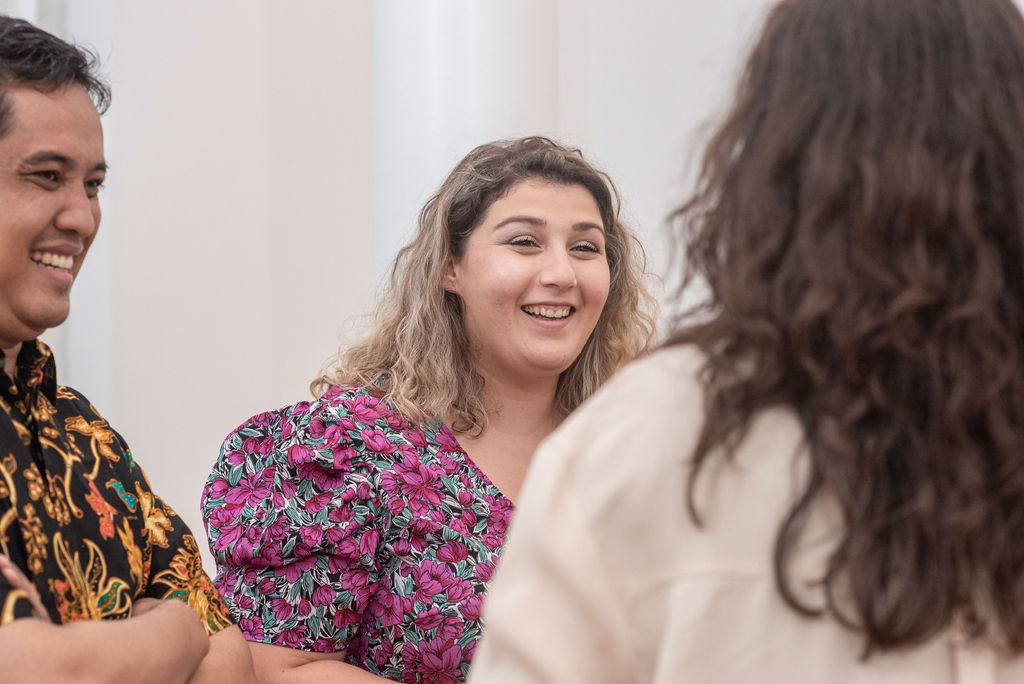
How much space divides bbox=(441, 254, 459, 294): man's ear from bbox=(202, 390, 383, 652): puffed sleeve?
490mm

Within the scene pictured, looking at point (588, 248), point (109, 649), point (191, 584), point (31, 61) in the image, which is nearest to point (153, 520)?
point (191, 584)

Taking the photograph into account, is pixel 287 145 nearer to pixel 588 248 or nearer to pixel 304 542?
pixel 588 248

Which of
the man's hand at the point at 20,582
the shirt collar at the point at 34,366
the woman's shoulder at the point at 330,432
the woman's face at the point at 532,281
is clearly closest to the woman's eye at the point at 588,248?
the woman's face at the point at 532,281

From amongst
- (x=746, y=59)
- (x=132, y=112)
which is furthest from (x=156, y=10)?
(x=746, y=59)

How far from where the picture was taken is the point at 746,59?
1.21 metres

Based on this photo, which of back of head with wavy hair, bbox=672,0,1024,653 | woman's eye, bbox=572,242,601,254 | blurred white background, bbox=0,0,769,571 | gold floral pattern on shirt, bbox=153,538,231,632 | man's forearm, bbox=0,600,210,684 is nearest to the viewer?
back of head with wavy hair, bbox=672,0,1024,653

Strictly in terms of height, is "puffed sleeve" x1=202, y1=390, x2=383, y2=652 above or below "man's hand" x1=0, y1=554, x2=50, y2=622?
below

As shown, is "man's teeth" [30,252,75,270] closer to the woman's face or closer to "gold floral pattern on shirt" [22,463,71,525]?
"gold floral pattern on shirt" [22,463,71,525]

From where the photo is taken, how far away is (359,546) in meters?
2.32

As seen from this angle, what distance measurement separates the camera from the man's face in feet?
5.80

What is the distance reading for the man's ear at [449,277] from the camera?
2787 mm

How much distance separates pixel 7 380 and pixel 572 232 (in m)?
1.34

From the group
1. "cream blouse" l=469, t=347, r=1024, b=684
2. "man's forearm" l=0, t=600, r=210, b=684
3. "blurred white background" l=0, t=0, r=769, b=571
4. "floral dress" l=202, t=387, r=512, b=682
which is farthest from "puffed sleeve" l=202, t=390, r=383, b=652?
"cream blouse" l=469, t=347, r=1024, b=684

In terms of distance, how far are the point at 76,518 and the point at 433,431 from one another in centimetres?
94
